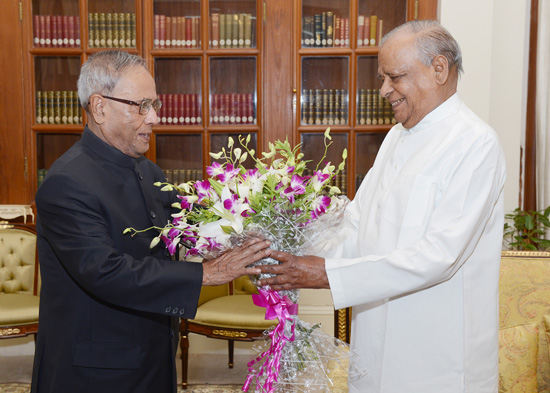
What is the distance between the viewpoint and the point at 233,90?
4.36m

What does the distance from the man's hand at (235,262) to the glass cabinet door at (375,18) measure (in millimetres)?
3013

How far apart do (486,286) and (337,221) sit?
1.73ft

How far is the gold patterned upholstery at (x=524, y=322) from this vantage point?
2.32m

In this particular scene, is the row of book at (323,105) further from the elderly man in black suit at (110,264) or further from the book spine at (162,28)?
the elderly man in black suit at (110,264)

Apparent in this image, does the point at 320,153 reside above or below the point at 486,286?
above

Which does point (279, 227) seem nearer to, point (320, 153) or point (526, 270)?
point (526, 270)

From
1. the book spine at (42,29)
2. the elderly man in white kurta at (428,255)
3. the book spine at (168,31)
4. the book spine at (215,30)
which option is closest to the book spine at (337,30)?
the book spine at (215,30)

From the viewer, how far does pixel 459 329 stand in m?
1.71

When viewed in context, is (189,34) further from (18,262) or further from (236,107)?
(18,262)

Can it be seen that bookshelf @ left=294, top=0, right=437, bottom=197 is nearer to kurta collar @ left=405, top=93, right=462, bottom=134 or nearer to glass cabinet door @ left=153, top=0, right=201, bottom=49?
glass cabinet door @ left=153, top=0, right=201, bottom=49

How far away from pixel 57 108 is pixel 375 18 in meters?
2.55

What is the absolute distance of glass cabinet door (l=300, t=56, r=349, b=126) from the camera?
4332 mm

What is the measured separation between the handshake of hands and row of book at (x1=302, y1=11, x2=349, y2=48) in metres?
2.89

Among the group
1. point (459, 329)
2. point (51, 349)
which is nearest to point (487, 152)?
point (459, 329)
